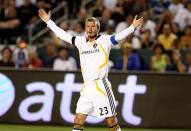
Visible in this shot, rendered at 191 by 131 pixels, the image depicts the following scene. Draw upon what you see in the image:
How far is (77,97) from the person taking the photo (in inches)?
563

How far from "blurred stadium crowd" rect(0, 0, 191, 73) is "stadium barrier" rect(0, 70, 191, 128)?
1653 mm

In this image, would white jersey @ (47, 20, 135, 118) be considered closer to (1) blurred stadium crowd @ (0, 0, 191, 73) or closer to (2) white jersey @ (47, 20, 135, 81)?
(2) white jersey @ (47, 20, 135, 81)

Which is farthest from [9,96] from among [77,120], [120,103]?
[77,120]

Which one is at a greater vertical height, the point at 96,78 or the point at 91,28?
the point at 91,28

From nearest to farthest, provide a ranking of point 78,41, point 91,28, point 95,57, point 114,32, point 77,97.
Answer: point 91,28 → point 95,57 → point 78,41 → point 77,97 → point 114,32

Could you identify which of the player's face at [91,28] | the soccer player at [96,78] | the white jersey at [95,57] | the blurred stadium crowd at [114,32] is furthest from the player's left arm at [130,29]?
the blurred stadium crowd at [114,32]

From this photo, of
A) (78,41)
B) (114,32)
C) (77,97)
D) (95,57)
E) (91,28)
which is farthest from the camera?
(114,32)

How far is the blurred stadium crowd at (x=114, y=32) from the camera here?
16172mm

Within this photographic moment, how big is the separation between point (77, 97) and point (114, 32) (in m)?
3.95

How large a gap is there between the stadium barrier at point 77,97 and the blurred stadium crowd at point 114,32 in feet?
5.42

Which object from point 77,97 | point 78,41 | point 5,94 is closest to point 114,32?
point 77,97

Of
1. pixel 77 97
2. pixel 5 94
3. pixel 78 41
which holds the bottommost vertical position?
pixel 77 97

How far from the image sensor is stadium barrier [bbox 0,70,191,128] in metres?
14.1

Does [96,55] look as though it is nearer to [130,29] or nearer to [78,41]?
[78,41]
